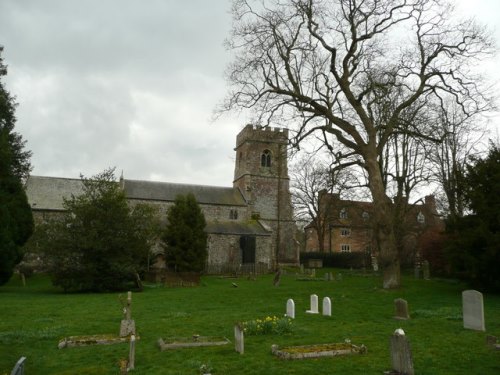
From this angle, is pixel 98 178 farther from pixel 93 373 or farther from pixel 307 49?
pixel 93 373

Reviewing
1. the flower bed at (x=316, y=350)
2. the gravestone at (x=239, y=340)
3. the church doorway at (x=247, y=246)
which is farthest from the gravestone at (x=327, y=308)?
the church doorway at (x=247, y=246)

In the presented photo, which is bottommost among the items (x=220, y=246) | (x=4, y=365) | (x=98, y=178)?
(x=4, y=365)

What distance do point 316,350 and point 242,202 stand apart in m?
39.9

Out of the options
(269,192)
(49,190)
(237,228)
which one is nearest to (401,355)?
(237,228)

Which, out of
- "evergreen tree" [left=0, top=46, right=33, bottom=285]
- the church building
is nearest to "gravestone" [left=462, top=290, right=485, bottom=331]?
"evergreen tree" [left=0, top=46, right=33, bottom=285]

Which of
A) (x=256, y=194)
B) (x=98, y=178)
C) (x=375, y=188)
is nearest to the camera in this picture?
(x=375, y=188)

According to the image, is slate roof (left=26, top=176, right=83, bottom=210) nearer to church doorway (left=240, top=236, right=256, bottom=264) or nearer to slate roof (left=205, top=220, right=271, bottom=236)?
slate roof (left=205, top=220, right=271, bottom=236)

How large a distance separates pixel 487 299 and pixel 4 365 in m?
16.8

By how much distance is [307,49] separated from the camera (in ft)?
68.7

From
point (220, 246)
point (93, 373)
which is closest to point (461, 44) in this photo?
point (93, 373)

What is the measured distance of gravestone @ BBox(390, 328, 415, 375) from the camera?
6887 millimetres

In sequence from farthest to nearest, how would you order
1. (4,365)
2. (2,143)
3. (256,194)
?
(256,194) < (2,143) < (4,365)

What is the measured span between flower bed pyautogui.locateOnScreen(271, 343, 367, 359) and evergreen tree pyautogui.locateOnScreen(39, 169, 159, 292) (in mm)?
17512

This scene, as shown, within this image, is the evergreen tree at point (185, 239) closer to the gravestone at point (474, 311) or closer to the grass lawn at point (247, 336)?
the grass lawn at point (247, 336)
